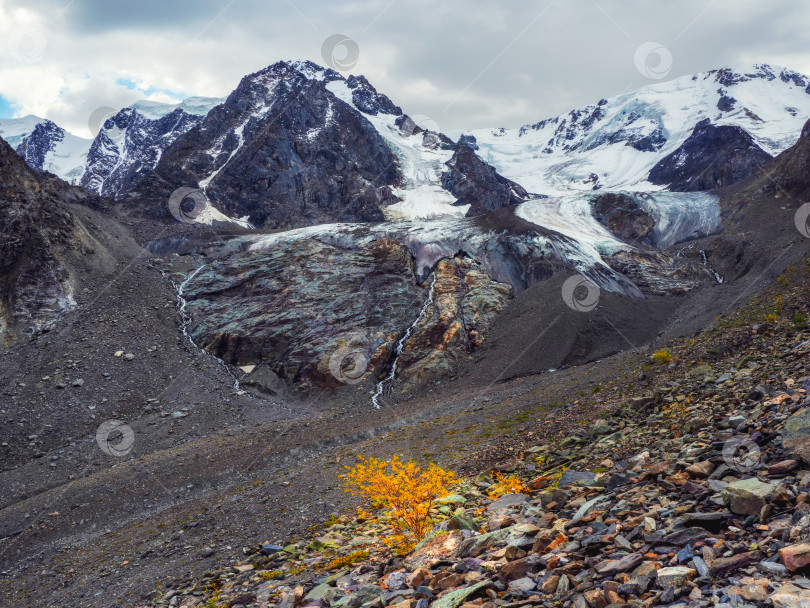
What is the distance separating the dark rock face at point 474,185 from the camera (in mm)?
117188

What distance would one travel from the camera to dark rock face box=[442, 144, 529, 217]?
117m

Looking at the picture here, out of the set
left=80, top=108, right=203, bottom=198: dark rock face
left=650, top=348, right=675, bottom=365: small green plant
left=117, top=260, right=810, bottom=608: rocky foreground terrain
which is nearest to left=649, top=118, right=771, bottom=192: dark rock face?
left=650, top=348, right=675, bottom=365: small green plant

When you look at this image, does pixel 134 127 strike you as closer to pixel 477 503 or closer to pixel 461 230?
pixel 461 230

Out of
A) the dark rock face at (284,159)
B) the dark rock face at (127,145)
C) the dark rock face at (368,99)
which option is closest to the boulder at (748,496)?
the dark rock face at (284,159)

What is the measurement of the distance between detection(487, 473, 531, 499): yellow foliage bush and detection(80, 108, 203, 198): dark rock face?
165801 mm

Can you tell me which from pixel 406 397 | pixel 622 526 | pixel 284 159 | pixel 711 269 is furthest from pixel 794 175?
pixel 284 159

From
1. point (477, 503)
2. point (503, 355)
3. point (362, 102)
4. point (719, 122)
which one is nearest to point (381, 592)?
point (477, 503)

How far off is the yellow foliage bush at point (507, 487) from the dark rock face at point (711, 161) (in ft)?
437

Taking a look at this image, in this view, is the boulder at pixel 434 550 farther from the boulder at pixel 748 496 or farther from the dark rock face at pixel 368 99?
the dark rock face at pixel 368 99

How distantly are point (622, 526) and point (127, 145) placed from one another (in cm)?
20642

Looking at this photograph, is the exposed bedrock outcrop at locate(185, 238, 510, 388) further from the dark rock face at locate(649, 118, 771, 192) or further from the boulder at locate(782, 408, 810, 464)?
the dark rock face at locate(649, 118, 771, 192)

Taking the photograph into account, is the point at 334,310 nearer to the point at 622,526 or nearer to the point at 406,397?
the point at 406,397

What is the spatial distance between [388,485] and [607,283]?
141 ft

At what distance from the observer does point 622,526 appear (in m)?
5.57
